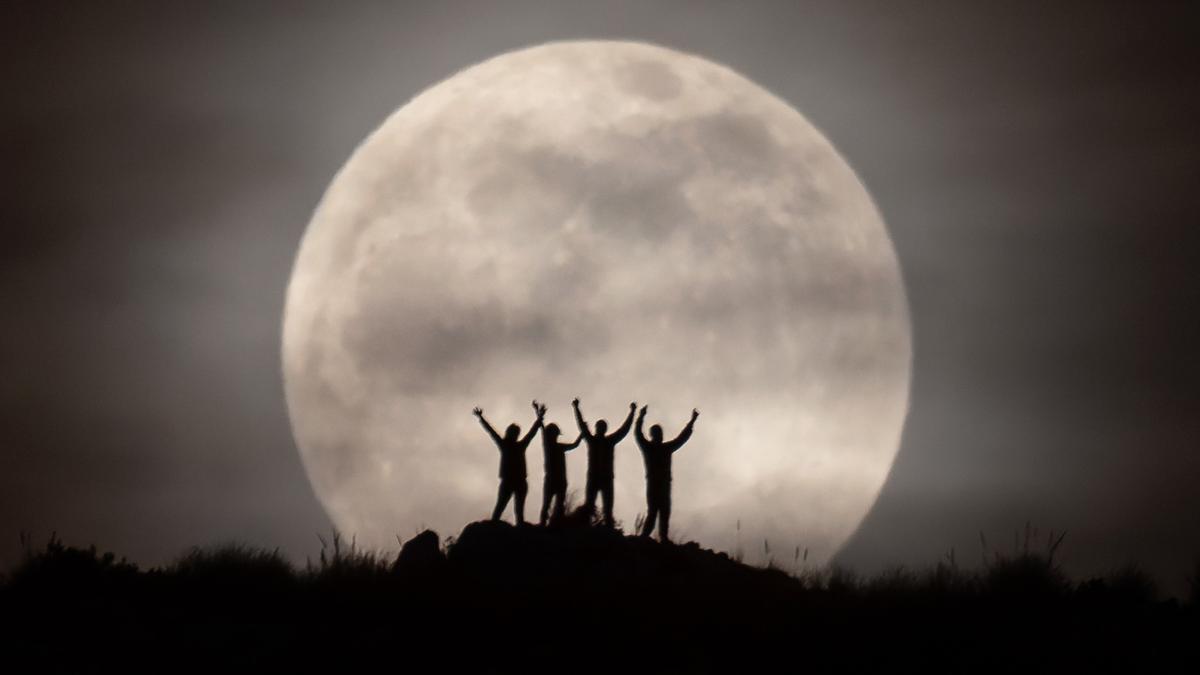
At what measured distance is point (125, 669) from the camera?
1374cm

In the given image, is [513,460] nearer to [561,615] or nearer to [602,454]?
[602,454]

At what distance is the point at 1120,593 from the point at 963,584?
8.01ft

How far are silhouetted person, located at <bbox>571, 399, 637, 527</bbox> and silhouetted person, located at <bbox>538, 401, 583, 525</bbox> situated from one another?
0.89ft

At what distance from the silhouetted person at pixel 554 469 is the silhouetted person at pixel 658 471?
1.07 metres

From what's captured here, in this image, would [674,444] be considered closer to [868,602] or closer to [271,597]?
[868,602]

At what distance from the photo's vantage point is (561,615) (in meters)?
15.6

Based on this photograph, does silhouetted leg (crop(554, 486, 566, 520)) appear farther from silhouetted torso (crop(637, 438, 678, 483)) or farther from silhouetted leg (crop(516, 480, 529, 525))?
silhouetted torso (crop(637, 438, 678, 483))

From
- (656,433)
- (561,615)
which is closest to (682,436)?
(656,433)

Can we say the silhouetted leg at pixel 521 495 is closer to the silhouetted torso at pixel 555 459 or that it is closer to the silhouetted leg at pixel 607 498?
the silhouetted torso at pixel 555 459

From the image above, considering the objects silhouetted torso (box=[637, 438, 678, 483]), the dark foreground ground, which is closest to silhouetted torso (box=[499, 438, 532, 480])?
the dark foreground ground

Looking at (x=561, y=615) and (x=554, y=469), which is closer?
(x=561, y=615)

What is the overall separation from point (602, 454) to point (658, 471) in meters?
0.92

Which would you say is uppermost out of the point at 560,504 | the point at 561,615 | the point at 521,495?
the point at 521,495

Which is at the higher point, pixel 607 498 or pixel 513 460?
pixel 513 460
